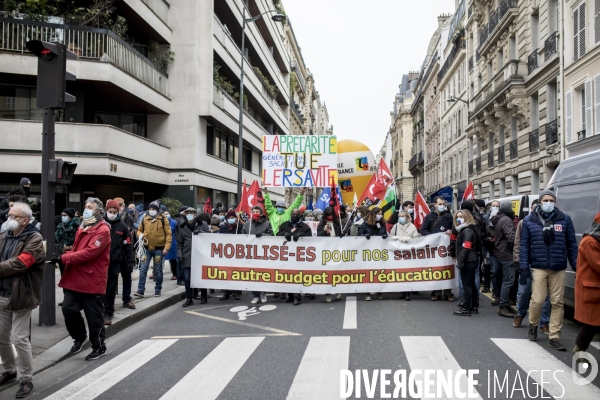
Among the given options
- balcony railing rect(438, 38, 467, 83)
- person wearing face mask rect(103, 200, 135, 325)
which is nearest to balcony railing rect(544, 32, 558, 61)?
balcony railing rect(438, 38, 467, 83)

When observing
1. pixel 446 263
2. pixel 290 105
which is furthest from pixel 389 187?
pixel 290 105

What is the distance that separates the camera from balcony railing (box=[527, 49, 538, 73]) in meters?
24.7

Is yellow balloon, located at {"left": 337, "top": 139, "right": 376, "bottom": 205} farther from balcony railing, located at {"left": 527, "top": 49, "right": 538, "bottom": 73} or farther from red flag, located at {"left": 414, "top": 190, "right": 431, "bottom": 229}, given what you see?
red flag, located at {"left": 414, "top": 190, "right": 431, "bottom": 229}

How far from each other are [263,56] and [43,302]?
110 ft

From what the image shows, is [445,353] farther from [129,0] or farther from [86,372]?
[129,0]

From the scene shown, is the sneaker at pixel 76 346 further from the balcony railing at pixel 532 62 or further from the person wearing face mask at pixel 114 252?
the balcony railing at pixel 532 62

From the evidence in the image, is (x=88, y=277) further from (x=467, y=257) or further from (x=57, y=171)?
(x=467, y=257)

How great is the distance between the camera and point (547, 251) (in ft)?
24.0

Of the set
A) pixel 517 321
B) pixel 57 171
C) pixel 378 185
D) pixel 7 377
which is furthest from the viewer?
pixel 378 185

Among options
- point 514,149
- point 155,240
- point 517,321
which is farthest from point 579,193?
point 514,149

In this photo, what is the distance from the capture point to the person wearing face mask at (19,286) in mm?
5445

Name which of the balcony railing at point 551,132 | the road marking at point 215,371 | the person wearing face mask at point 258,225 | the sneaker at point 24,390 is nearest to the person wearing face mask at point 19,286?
the sneaker at point 24,390

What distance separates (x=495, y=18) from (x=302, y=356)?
2888 cm

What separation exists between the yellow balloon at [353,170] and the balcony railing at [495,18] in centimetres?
1128
